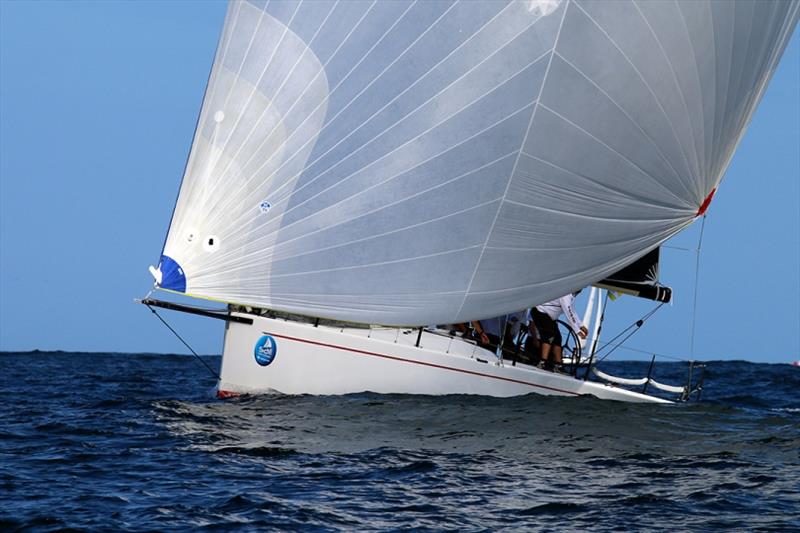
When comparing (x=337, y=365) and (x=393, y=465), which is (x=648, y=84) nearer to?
(x=337, y=365)

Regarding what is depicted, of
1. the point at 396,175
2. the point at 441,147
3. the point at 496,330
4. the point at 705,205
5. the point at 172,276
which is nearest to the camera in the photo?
the point at 441,147

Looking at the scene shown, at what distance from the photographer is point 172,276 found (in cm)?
1261

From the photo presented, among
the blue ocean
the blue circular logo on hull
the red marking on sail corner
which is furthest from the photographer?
the red marking on sail corner

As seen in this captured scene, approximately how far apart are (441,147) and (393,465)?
4029 mm

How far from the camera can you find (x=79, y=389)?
56.3 ft

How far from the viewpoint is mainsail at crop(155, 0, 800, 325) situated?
38.2 feet

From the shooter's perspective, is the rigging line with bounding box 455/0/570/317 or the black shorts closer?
the rigging line with bounding box 455/0/570/317

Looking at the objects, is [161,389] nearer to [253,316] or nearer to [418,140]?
[253,316]

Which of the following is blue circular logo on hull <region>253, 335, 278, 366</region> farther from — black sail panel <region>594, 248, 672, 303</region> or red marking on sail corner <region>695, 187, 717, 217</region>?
red marking on sail corner <region>695, 187, 717, 217</region>

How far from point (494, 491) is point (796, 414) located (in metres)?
9.58

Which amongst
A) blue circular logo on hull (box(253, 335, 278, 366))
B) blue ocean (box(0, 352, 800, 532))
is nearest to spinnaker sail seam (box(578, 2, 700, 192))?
blue ocean (box(0, 352, 800, 532))

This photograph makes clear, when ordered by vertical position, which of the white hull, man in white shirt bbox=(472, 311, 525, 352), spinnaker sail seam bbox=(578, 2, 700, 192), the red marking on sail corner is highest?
spinnaker sail seam bbox=(578, 2, 700, 192)

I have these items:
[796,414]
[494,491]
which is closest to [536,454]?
[494,491]

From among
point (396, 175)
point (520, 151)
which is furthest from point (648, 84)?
point (396, 175)
